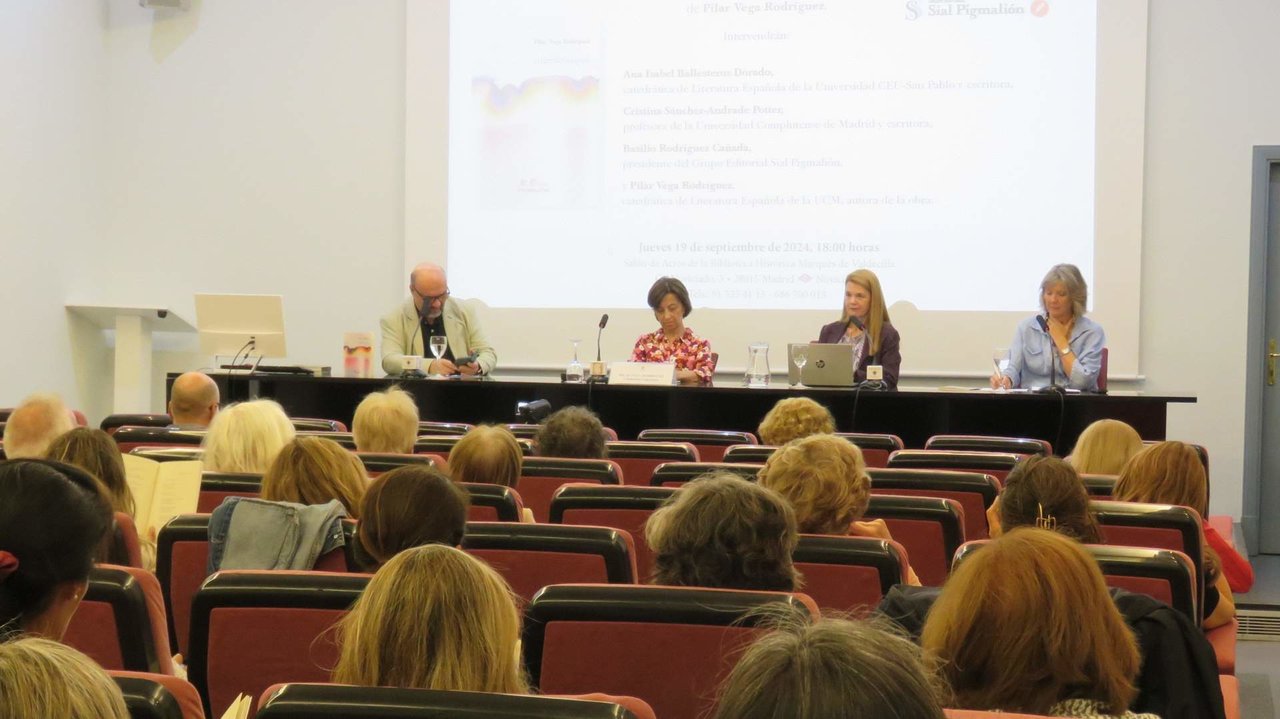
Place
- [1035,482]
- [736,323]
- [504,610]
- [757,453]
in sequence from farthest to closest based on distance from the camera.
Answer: [736,323] → [757,453] → [1035,482] → [504,610]

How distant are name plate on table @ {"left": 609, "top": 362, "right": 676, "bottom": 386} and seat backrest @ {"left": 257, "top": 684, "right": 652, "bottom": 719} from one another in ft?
16.5

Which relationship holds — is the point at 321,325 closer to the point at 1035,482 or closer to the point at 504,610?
the point at 1035,482

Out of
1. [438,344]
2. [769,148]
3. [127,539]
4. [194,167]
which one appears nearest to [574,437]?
[127,539]

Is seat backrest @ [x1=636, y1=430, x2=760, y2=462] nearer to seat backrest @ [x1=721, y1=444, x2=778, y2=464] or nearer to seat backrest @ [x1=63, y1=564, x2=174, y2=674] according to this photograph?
seat backrest @ [x1=721, y1=444, x2=778, y2=464]

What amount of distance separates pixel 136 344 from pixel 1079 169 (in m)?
5.83

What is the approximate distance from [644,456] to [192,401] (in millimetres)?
1596

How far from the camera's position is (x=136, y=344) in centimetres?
806

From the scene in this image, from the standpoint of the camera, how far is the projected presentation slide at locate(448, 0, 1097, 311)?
7.27m

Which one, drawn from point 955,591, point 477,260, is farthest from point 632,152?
point 955,591

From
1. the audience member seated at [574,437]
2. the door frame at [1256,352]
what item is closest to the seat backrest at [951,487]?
the audience member seated at [574,437]

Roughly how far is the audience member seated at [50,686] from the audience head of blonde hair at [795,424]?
10.8ft

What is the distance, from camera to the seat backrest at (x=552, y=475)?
3.38m

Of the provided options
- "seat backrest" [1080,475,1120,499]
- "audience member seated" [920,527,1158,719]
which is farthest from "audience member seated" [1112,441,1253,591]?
"audience member seated" [920,527,1158,719]

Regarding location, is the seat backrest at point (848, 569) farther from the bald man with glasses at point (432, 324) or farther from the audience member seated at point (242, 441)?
the bald man with glasses at point (432, 324)
